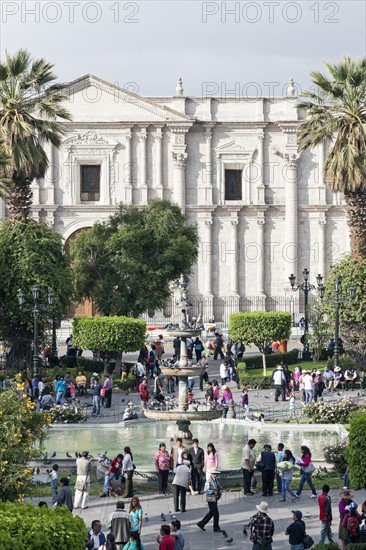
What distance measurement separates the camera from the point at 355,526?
19.9 m

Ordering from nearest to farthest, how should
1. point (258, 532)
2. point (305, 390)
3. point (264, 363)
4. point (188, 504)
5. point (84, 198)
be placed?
1. point (258, 532)
2. point (188, 504)
3. point (305, 390)
4. point (264, 363)
5. point (84, 198)

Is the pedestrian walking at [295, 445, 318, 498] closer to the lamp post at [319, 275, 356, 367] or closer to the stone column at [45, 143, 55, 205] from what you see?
the lamp post at [319, 275, 356, 367]

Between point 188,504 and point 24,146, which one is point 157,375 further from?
point 188,504

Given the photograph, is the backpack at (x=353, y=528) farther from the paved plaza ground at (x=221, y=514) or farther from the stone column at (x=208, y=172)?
the stone column at (x=208, y=172)

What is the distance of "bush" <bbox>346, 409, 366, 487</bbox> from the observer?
24.3 metres

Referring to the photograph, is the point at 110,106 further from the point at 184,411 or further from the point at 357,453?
the point at 357,453

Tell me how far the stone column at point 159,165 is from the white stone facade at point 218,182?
0.15ft

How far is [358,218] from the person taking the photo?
43.1m

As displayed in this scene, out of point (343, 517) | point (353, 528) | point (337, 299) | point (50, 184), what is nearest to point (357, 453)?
point (343, 517)

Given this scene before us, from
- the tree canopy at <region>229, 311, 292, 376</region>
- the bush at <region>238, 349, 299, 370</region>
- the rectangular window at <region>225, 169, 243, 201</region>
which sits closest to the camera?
the tree canopy at <region>229, 311, 292, 376</region>

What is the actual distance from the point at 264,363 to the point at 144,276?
7.73 m

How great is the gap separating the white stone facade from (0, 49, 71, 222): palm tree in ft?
58.6

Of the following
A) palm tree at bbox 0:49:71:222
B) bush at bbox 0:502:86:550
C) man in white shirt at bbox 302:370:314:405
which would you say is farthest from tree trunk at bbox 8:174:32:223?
bush at bbox 0:502:86:550

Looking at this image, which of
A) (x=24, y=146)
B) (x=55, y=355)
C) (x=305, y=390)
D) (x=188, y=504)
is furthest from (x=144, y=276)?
(x=188, y=504)
